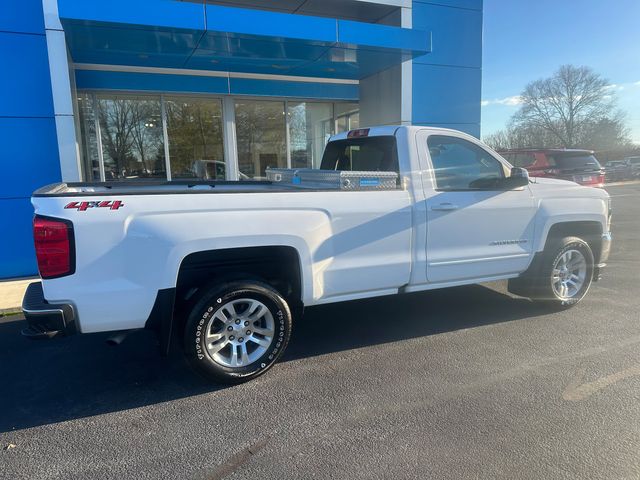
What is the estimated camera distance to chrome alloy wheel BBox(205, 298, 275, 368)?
368 cm

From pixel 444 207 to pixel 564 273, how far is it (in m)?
2.02

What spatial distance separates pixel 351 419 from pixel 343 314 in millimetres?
2255

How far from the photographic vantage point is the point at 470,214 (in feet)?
15.3

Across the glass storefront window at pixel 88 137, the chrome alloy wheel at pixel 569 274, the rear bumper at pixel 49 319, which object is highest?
the glass storefront window at pixel 88 137

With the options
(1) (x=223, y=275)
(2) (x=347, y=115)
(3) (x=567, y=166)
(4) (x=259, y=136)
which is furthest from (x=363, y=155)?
(3) (x=567, y=166)

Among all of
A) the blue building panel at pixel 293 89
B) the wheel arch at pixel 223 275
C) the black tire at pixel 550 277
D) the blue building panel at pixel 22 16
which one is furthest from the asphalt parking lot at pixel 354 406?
the blue building panel at pixel 293 89

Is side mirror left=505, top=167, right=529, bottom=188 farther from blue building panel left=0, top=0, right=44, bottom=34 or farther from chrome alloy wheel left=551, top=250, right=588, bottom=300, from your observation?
blue building panel left=0, top=0, right=44, bottom=34

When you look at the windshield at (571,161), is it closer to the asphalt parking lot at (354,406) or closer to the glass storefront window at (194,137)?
the asphalt parking lot at (354,406)

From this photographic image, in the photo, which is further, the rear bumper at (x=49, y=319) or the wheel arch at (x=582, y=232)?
the wheel arch at (x=582, y=232)

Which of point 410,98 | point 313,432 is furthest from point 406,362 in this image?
point 410,98

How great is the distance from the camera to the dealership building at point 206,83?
277 inches

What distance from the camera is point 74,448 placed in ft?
9.71

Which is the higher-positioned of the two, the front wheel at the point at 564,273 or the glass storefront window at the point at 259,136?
the glass storefront window at the point at 259,136

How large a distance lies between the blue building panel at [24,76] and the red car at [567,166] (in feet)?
34.7
